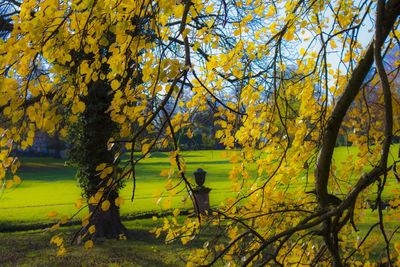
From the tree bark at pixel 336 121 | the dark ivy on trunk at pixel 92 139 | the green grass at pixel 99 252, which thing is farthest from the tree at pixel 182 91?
the dark ivy on trunk at pixel 92 139

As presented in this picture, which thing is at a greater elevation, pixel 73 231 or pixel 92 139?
pixel 92 139

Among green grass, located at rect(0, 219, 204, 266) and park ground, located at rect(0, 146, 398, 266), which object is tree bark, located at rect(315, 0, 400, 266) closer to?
park ground, located at rect(0, 146, 398, 266)

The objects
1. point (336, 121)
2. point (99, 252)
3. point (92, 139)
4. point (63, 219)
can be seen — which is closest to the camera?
point (63, 219)

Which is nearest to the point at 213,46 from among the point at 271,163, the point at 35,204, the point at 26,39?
the point at 271,163

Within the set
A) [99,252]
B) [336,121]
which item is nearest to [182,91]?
[336,121]

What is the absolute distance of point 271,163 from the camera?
3.46 m

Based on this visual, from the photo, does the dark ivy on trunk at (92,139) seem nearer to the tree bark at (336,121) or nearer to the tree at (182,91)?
the tree at (182,91)

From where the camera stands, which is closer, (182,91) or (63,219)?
(63,219)

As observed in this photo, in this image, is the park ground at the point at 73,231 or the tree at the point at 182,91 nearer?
the tree at the point at 182,91

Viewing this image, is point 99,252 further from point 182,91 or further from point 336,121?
point 336,121

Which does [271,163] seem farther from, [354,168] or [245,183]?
[354,168]

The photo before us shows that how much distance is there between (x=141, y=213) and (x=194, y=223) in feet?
34.1

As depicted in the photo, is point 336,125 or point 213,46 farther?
point 213,46

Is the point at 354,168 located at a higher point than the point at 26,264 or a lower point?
higher
